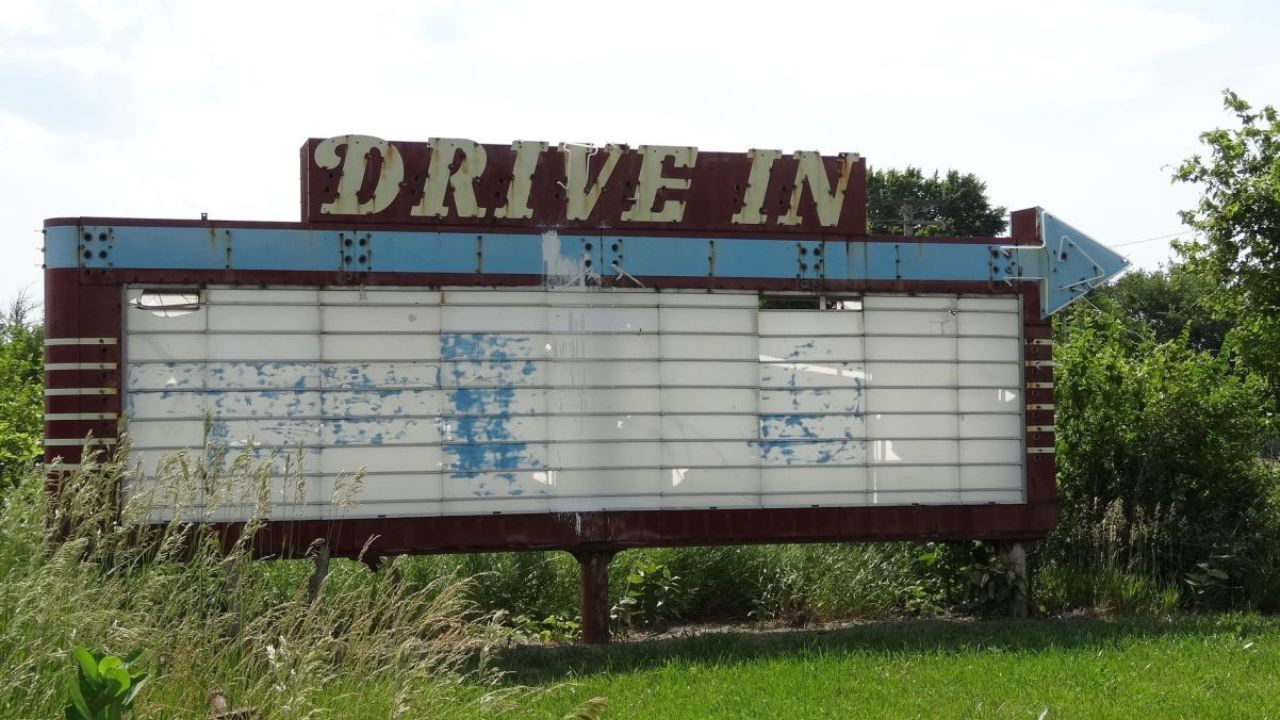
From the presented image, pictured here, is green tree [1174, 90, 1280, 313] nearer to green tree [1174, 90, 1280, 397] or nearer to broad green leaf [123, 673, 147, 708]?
green tree [1174, 90, 1280, 397]

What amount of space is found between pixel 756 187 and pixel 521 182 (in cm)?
242

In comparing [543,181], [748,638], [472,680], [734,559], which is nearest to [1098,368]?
[734,559]

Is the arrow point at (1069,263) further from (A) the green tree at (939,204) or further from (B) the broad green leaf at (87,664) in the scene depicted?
(A) the green tree at (939,204)

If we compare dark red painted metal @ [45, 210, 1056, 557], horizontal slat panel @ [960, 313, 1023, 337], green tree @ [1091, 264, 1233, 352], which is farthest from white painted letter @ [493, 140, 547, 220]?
green tree @ [1091, 264, 1233, 352]

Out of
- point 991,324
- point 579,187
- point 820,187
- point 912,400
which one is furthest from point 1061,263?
point 579,187

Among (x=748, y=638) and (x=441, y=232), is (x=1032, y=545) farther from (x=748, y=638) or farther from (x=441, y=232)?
(x=441, y=232)

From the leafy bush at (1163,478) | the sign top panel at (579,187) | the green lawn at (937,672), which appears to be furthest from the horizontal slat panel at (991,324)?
the green lawn at (937,672)

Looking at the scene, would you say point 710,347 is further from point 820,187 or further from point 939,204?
point 939,204

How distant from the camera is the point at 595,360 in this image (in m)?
12.6

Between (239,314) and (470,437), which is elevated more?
(239,314)

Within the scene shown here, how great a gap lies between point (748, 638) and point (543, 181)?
16.0 ft

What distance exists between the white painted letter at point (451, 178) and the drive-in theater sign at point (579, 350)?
0.07 ft

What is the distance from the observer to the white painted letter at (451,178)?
1246 centimetres

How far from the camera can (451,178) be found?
1249 cm
